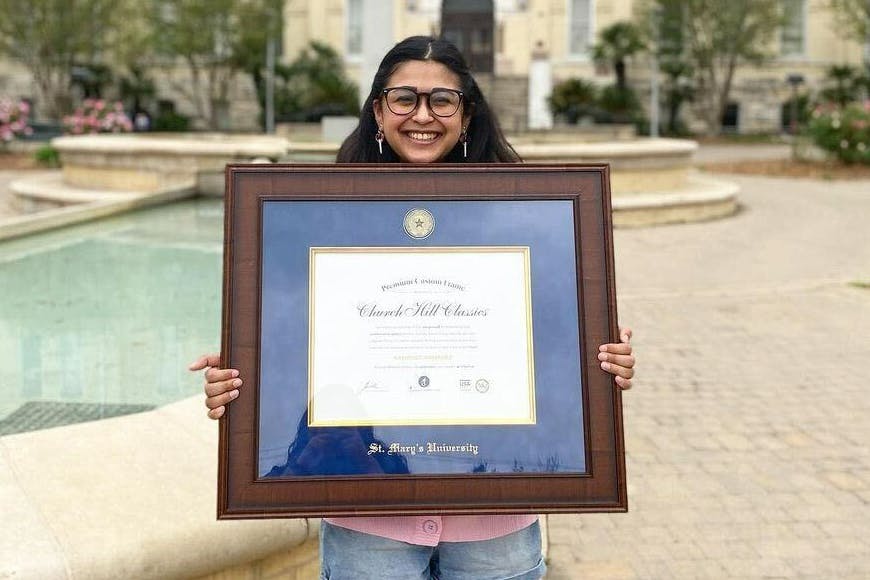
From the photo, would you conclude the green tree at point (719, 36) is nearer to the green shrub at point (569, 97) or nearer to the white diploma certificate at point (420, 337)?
the green shrub at point (569, 97)

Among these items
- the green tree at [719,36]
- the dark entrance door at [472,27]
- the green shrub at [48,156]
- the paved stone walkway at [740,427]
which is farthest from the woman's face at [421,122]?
the green tree at [719,36]

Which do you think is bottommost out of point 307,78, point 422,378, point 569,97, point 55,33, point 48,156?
point 307,78

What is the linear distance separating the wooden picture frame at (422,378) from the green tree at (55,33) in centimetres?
3314

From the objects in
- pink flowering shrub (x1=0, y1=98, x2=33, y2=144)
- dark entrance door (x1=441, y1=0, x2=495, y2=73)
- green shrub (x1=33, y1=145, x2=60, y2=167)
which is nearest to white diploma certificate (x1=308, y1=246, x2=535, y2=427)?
green shrub (x1=33, y1=145, x2=60, y2=167)

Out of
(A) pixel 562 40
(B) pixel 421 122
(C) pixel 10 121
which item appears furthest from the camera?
(A) pixel 562 40

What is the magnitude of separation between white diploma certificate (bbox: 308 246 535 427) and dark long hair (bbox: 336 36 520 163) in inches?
15.5

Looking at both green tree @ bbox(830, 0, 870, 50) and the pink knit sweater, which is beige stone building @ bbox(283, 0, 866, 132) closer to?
green tree @ bbox(830, 0, 870, 50)

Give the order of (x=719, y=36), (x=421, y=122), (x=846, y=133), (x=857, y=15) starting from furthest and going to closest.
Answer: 1. (x=719, y=36)
2. (x=857, y=15)
3. (x=846, y=133)
4. (x=421, y=122)

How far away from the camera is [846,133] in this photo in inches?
880

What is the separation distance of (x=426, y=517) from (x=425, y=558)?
0.11 m

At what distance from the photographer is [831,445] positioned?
209 inches

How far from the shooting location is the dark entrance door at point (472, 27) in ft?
120

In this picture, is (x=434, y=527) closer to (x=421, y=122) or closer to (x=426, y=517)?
(x=426, y=517)

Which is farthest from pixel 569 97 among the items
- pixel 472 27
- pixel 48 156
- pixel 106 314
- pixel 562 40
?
pixel 106 314
